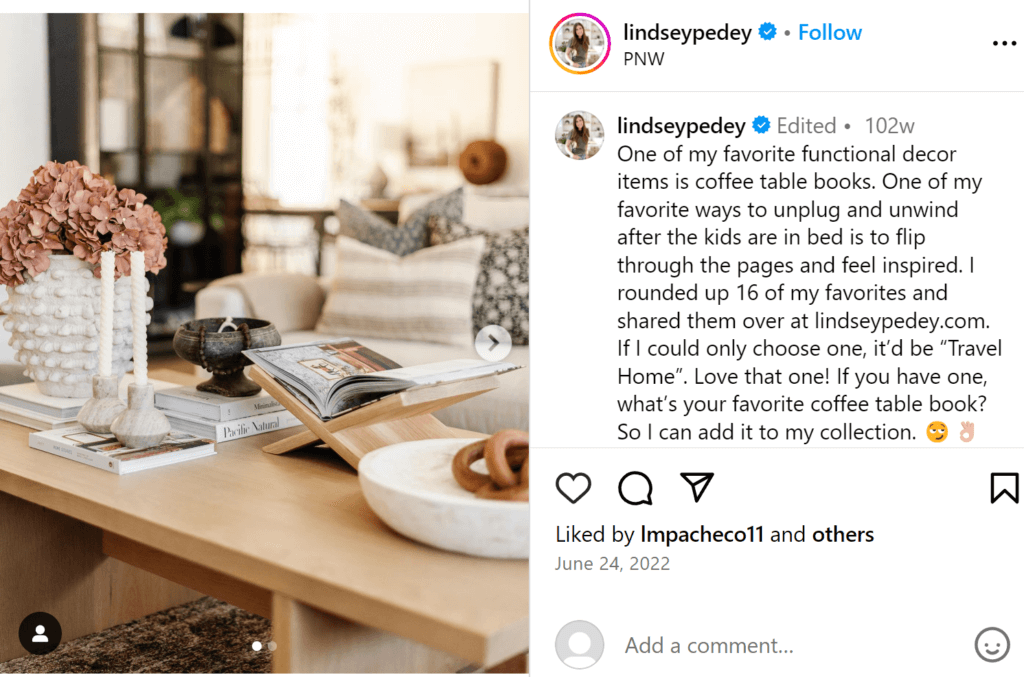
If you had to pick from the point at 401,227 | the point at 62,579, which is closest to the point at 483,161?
the point at 401,227

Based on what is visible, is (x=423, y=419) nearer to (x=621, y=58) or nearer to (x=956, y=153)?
(x=621, y=58)

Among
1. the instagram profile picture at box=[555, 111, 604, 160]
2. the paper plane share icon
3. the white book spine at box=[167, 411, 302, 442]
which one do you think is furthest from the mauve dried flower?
the paper plane share icon

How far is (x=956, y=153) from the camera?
2.17 ft

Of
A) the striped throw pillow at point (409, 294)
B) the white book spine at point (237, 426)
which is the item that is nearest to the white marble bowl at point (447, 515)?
the white book spine at point (237, 426)

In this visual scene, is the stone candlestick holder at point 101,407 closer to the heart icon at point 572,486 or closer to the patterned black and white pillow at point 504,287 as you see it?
the heart icon at point 572,486

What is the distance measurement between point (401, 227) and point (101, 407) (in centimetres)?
132

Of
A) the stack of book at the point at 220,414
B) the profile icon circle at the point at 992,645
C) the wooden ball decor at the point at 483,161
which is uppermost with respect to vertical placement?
the wooden ball decor at the point at 483,161

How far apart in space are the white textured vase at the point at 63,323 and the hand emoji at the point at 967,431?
95 centimetres

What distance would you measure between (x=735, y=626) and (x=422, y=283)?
156cm

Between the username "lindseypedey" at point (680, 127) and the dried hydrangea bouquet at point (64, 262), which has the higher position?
the username "lindseypedey" at point (680, 127)

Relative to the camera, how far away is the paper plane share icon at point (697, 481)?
66cm

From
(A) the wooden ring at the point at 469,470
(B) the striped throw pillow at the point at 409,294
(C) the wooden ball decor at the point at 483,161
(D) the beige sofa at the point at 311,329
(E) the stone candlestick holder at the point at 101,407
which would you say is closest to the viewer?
(A) the wooden ring at the point at 469,470

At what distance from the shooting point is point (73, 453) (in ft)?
3.32

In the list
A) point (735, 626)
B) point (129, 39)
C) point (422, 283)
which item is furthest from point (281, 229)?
point (735, 626)
